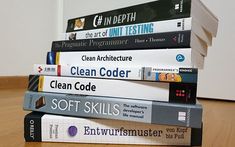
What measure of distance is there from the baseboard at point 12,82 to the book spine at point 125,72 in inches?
35.2

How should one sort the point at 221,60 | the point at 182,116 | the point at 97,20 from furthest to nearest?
the point at 221,60 → the point at 97,20 → the point at 182,116

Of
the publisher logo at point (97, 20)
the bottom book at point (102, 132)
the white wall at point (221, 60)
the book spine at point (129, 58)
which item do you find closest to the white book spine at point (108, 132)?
the bottom book at point (102, 132)

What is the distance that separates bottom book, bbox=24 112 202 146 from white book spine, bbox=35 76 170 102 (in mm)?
49

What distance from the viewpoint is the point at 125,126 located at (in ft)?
1.46

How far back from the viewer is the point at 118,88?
0.44 meters

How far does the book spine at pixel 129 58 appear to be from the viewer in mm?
417

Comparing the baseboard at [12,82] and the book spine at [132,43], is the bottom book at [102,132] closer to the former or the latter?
the book spine at [132,43]

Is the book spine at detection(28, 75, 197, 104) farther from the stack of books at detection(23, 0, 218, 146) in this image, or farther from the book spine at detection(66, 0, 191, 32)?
the book spine at detection(66, 0, 191, 32)

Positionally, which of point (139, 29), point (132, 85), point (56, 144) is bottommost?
point (56, 144)

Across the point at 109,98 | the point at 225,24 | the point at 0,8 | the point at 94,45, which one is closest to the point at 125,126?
the point at 109,98

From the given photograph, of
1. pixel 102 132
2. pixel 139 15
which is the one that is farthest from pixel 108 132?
pixel 139 15

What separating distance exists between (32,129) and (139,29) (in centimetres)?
26

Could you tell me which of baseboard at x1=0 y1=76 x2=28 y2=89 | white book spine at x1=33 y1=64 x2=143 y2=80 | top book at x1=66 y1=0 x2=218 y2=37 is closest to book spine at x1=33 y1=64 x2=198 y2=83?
white book spine at x1=33 y1=64 x2=143 y2=80

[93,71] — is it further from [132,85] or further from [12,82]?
[12,82]
